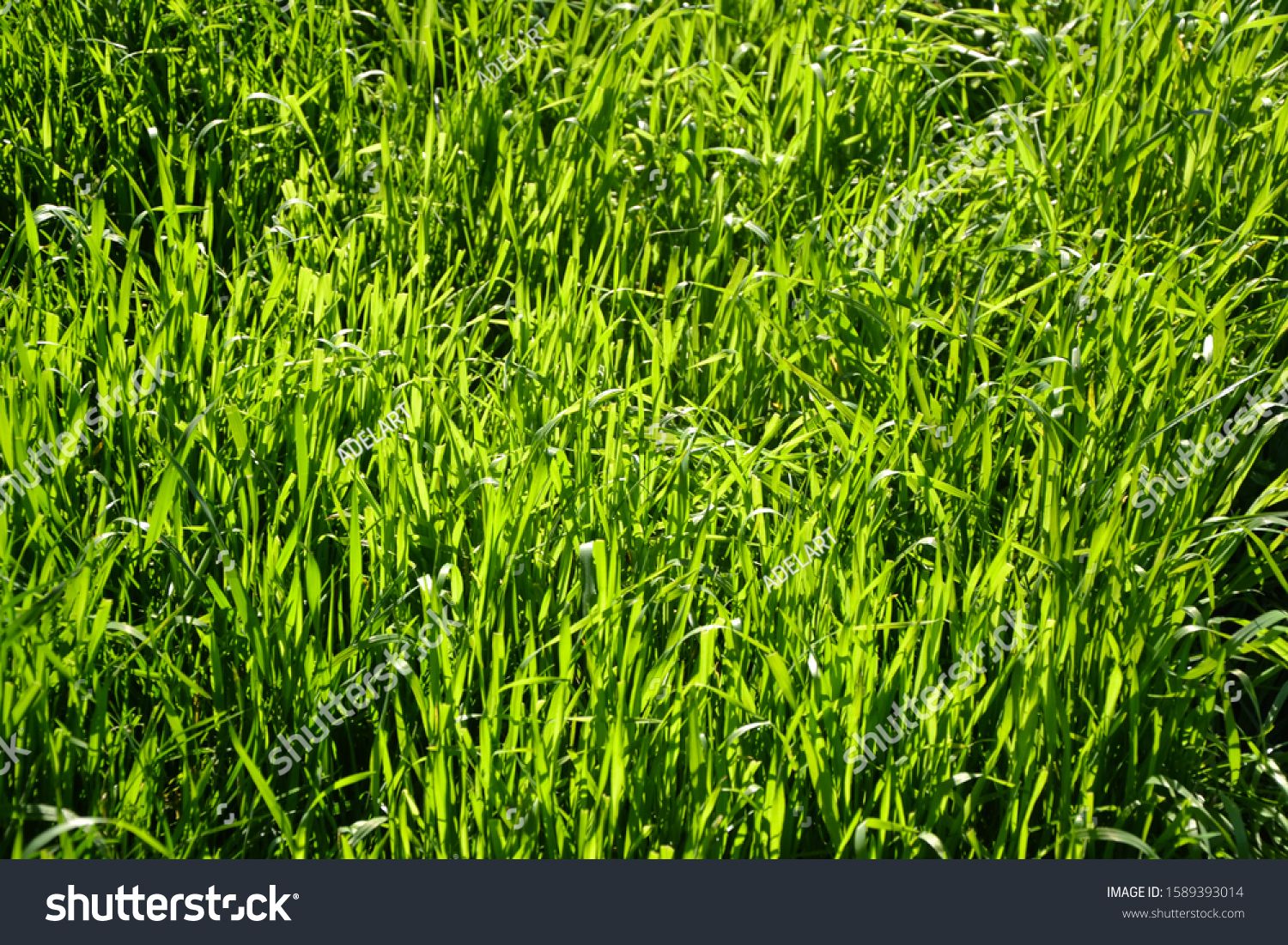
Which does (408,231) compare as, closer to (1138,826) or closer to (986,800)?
(986,800)

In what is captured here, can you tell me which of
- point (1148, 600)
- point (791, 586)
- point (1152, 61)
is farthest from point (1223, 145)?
point (791, 586)

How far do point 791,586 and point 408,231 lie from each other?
1351 mm

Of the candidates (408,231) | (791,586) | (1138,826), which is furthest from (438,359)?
(1138,826)

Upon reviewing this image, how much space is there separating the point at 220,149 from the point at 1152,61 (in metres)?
2.35

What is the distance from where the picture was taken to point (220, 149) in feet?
9.64

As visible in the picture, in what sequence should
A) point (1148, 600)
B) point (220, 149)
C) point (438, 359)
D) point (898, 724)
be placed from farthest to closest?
point (220, 149) → point (438, 359) → point (1148, 600) → point (898, 724)

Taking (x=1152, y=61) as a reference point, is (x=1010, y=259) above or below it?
below

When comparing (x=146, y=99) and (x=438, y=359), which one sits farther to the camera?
(x=146, y=99)

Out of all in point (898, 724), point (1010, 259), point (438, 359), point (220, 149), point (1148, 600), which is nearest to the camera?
point (898, 724)

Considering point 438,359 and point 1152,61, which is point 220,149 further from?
point 1152,61

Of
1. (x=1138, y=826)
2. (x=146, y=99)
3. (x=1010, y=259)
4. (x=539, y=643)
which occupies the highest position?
(x=146, y=99)

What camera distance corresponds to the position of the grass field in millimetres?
1730

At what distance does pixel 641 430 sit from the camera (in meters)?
2.20

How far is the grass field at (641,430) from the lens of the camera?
5.68ft
